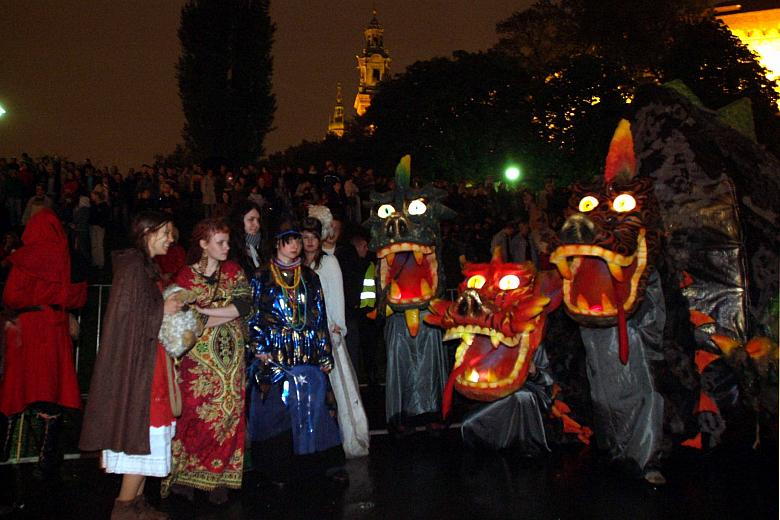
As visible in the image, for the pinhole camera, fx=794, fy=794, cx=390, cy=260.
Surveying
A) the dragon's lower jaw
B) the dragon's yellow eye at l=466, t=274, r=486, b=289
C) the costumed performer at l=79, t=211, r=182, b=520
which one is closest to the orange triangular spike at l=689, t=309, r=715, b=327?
the dragon's lower jaw

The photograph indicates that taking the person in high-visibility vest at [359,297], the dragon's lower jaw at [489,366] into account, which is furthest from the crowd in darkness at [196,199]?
the dragon's lower jaw at [489,366]

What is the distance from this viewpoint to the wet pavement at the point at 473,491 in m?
5.31

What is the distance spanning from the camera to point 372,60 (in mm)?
132625

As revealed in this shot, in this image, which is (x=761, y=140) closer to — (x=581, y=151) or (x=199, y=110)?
(x=581, y=151)

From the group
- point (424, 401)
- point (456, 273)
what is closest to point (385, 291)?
point (424, 401)

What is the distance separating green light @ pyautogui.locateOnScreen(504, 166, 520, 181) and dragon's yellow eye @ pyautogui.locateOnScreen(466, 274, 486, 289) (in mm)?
20780

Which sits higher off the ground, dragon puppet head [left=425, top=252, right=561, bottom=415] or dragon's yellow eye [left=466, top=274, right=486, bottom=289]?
dragon's yellow eye [left=466, top=274, right=486, bottom=289]

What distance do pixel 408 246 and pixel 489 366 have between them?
1.49 m

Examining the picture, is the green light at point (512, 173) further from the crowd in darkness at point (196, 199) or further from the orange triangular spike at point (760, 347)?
the orange triangular spike at point (760, 347)

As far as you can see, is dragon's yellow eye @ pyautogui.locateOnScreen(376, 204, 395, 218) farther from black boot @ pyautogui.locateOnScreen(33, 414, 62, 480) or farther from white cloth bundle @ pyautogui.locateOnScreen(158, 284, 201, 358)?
black boot @ pyautogui.locateOnScreen(33, 414, 62, 480)

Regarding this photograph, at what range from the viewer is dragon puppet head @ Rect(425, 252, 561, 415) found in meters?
6.29

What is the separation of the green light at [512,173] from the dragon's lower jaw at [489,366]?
21.0 meters

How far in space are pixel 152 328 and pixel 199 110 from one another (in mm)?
38735

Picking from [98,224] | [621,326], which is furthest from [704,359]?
[98,224]
